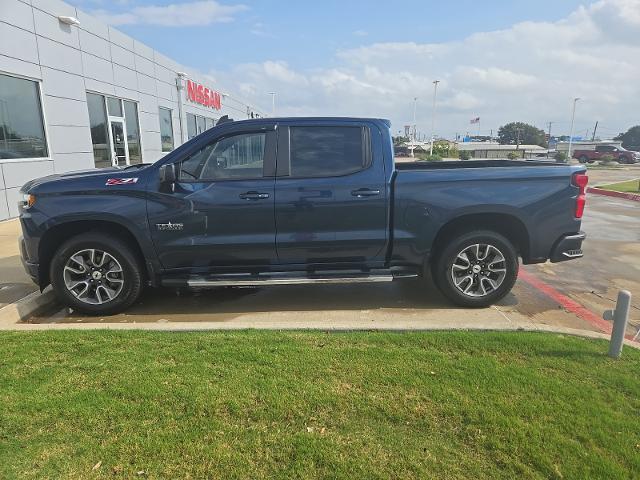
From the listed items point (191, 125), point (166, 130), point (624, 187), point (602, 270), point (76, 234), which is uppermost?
point (191, 125)

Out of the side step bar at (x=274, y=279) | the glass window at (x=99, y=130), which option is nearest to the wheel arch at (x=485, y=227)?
the side step bar at (x=274, y=279)

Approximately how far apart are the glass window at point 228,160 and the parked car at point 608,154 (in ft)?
180

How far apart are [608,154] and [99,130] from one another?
52.2 metres

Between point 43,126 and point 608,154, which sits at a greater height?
point 43,126

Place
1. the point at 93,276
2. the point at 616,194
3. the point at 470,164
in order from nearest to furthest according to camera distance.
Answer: the point at 93,276 < the point at 470,164 < the point at 616,194

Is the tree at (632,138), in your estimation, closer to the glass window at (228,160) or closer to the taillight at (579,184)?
the taillight at (579,184)

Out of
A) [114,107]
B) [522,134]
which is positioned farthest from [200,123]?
[522,134]

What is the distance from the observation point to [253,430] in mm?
2625

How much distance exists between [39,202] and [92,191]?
53 cm

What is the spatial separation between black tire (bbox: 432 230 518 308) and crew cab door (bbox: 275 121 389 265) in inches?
26.1

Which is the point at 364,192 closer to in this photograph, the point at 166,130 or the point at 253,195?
the point at 253,195

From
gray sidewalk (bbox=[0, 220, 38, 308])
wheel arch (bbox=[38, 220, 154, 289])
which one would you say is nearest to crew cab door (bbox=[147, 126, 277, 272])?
wheel arch (bbox=[38, 220, 154, 289])

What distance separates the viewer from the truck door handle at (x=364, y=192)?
454cm

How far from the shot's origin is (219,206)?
448cm
